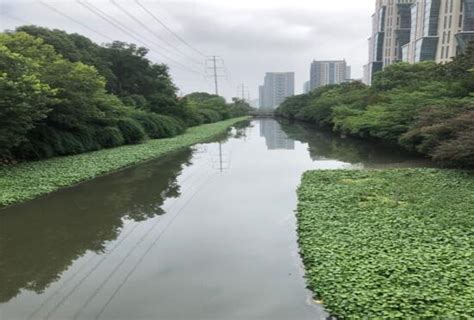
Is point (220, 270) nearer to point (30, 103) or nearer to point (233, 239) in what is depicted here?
point (233, 239)

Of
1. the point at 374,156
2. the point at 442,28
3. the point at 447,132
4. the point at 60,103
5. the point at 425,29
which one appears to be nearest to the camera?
the point at 447,132

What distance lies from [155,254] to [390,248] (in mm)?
3309

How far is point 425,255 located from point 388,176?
20.7 ft

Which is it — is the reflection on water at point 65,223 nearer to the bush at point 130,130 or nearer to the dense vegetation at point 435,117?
the dense vegetation at point 435,117

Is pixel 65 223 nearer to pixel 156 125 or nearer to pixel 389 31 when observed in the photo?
pixel 156 125

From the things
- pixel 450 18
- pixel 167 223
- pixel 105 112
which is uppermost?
pixel 450 18

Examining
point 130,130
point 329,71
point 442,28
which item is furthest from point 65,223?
point 329,71

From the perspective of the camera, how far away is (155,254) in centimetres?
591

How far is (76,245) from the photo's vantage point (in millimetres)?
6312

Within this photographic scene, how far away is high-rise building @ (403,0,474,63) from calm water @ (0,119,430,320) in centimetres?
5771

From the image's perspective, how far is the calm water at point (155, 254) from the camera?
4.33 metres

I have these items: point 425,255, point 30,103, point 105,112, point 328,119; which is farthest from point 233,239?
point 328,119

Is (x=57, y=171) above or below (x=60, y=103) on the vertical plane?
below

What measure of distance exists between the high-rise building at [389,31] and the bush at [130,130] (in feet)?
222
